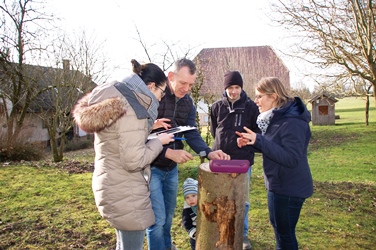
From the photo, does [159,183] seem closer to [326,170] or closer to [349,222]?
[349,222]

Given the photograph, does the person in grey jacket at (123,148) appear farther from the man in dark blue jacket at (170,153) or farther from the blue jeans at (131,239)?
the man in dark blue jacket at (170,153)

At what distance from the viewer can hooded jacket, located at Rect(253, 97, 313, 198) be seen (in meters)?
2.35

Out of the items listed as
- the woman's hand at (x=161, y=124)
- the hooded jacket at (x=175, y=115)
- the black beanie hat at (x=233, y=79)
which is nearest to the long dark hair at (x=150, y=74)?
the woman's hand at (x=161, y=124)

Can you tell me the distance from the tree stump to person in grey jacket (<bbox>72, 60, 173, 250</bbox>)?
56cm

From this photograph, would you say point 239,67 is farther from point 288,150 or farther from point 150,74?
point 150,74

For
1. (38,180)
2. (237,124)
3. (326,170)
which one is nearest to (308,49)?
(237,124)

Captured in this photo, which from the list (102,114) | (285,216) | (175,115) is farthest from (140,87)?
(285,216)

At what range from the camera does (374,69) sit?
15.3ft

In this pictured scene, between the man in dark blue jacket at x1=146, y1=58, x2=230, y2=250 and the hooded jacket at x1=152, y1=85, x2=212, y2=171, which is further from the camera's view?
the hooded jacket at x1=152, y1=85, x2=212, y2=171

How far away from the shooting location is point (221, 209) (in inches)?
96.2

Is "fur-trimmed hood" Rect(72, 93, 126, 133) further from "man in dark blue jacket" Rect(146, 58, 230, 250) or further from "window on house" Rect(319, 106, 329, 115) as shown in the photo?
"window on house" Rect(319, 106, 329, 115)

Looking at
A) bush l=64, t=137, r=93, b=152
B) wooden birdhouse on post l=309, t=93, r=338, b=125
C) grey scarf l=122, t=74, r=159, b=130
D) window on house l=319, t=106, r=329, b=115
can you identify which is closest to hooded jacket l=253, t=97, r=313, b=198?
grey scarf l=122, t=74, r=159, b=130

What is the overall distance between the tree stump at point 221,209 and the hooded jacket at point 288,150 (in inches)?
10.5

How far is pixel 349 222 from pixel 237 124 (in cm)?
192
